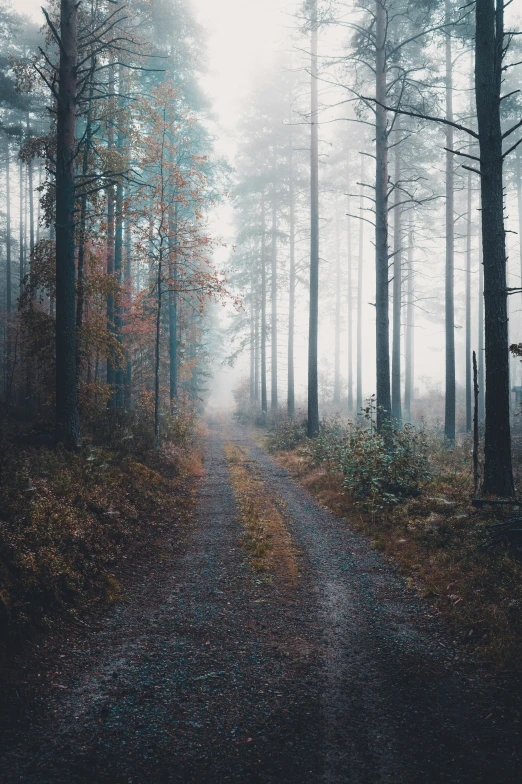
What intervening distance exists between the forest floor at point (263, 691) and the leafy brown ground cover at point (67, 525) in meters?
0.39

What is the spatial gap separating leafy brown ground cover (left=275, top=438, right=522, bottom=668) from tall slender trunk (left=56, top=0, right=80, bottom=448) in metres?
6.33

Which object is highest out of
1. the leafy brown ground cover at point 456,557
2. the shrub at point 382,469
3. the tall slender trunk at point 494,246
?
the tall slender trunk at point 494,246

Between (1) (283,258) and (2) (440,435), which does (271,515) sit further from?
(1) (283,258)

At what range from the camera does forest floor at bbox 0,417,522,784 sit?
9.75 ft

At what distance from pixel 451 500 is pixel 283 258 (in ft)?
77.1

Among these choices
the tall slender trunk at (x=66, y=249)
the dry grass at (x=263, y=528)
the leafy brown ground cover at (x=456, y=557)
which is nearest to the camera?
the leafy brown ground cover at (x=456, y=557)

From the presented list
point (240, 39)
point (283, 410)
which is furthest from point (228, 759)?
point (240, 39)

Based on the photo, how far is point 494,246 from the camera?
759 centimetres

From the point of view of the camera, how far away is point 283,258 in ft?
95.8

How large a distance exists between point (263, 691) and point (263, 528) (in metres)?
4.66

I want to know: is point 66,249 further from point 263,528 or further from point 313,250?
point 313,250

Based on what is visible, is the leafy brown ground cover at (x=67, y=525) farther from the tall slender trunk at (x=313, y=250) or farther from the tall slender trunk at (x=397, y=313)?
the tall slender trunk at (x=397, y=313)

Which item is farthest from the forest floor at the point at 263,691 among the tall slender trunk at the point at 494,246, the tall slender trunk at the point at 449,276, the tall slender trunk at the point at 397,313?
the tall slender trunk at the point at 397,313

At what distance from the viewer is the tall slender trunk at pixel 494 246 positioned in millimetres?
7500
